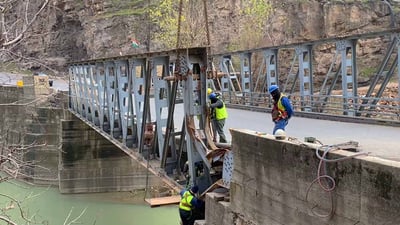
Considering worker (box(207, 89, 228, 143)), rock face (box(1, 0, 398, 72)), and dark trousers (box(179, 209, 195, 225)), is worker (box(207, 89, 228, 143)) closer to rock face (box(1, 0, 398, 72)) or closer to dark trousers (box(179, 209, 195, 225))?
dark trousers (box(179, 209, 195, 225))

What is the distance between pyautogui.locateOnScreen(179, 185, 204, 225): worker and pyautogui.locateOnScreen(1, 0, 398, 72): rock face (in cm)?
3479

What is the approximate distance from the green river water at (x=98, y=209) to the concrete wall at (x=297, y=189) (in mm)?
17064

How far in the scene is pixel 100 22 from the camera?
182 ft

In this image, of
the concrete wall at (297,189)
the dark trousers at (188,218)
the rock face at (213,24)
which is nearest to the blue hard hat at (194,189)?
the dark trousers at (188,218)

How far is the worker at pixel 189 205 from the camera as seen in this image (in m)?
10.6

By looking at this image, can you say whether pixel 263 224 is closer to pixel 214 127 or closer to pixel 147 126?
pixel 214 127

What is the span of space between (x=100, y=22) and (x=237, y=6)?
50.3 feet

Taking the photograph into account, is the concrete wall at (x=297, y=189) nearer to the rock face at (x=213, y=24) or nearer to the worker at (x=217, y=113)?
the worker at (x=217, y=113)

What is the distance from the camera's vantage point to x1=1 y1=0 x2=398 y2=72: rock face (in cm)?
4728

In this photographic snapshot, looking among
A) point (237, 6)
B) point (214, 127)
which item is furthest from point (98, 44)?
point (214, 127)

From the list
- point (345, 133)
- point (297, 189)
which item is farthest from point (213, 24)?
point (297, 189)


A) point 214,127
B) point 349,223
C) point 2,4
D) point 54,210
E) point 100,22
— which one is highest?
point 100,22

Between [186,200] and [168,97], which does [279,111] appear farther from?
[168,97]

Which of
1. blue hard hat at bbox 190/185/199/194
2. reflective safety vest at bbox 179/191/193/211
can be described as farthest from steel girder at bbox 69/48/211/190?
reflective safety vest at bbox 179/191/193/211
